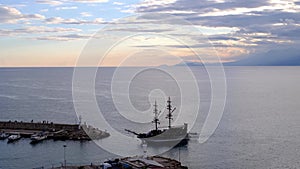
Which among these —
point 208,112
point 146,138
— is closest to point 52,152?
point 146,138

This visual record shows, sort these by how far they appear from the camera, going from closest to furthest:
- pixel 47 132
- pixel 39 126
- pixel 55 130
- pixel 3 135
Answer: pixel 3 135, pixel 47 132, pixel 55 130, pixel 39 126

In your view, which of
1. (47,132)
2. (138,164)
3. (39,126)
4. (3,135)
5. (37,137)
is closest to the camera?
(138,164)

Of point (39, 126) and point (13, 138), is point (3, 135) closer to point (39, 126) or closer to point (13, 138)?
point (13, 138)

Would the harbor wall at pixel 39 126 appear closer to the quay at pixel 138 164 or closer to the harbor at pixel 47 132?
the harbor at pixel 47 132

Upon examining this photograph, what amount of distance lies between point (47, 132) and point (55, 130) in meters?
1.28

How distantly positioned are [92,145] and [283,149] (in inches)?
465

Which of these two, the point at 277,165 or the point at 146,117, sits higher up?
the point at 146,117

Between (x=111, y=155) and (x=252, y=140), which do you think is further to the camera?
(x=252, y=140)

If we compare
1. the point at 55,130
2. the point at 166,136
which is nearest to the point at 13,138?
the point at 55,130

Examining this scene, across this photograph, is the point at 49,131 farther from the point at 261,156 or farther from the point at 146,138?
the point at 261,156

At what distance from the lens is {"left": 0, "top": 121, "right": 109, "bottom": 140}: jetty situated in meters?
28.3

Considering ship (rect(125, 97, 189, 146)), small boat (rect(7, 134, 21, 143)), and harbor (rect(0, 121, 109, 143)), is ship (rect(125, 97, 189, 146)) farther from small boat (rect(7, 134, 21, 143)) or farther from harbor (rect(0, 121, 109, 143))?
small boat (rect(7, 134, 21, 143))

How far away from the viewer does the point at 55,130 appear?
101 feet

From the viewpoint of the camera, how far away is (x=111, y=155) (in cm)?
2325
